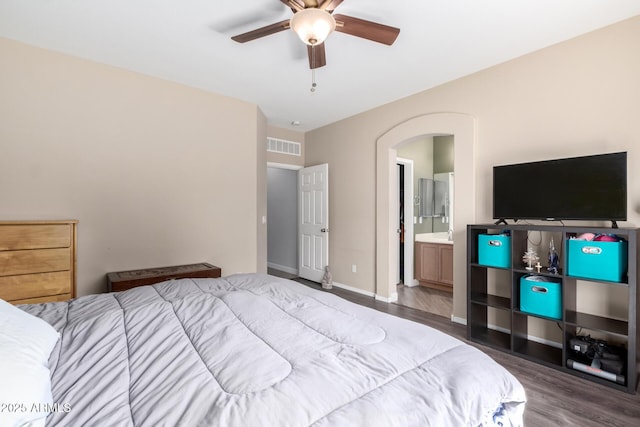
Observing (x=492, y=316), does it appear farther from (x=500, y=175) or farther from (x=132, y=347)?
(x=132, y=347)

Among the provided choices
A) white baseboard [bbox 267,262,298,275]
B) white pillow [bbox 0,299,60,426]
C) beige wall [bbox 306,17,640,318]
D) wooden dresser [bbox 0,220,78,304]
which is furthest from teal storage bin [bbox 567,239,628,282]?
white baseboard [bbox 267,262,298,275]

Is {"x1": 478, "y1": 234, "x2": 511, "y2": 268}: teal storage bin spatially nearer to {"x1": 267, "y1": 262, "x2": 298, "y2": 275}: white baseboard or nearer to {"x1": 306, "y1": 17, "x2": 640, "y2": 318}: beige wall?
{"x1": 306, "y1": 17, "x2": 640, "y2": 318}: beige wall

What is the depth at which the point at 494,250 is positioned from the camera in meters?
2.66

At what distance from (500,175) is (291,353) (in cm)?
260

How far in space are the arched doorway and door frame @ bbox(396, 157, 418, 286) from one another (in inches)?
34.3

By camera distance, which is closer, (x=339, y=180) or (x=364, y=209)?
(x=364, y=209)

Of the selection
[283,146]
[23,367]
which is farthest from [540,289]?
[283,146]

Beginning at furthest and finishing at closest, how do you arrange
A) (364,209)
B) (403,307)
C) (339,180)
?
(339,180)
(364,209)
(403,307)

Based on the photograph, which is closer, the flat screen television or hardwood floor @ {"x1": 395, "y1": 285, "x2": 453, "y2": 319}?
the flat screen television

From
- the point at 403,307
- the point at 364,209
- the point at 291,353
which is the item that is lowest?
the point at 403,307

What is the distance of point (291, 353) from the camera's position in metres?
1.02

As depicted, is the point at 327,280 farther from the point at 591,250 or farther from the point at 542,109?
the point at 542,109

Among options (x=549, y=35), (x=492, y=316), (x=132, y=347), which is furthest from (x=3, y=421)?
(x=549, y=35)

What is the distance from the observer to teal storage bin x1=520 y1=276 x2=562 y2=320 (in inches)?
91.1
